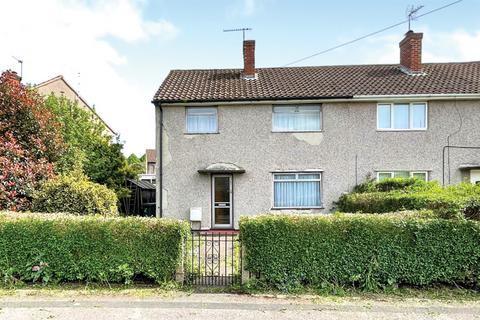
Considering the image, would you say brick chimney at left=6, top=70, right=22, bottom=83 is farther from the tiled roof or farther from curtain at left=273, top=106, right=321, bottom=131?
curtain at left=273, top=106, right=321, bottom=131

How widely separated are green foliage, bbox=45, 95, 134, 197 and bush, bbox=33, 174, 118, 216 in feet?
26.5

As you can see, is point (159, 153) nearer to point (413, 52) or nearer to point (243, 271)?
point (243, 271)

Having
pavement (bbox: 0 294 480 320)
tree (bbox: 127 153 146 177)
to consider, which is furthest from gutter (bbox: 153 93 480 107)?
tree (bbox: 127 153 146 177)

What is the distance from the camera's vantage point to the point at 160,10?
→ 12070 millimetres

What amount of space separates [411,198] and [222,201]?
765 centimetres

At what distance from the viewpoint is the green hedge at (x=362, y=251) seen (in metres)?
6.60

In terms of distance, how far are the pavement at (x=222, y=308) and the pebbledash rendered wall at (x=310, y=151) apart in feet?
27.1

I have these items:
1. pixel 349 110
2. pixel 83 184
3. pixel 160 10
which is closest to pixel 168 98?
pixel 160 10

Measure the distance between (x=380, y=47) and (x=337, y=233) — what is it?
44.6 ft

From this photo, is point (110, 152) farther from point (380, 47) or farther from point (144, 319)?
point (144, 319)

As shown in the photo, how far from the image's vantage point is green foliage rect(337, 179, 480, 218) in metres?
7.22

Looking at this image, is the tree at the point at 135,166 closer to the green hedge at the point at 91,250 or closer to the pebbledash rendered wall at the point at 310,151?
the pebbledash rendered wall at the point at 310,151

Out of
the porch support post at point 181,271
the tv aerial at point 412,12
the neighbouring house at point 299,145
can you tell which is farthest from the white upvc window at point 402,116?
the porch support post at point 181,271

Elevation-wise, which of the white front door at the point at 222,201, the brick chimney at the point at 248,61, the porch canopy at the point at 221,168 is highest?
the brick chimney at the point at 248,61
